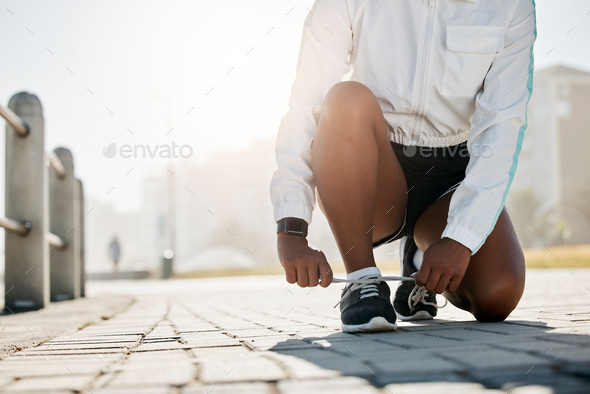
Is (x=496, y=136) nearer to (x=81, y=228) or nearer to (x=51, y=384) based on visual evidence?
(x=51, y=384)

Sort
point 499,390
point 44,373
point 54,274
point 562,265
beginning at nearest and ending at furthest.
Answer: point 499,390
point 44,373
point 54,274
point 562,265

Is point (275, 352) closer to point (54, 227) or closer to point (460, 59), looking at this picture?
point (460, 59)

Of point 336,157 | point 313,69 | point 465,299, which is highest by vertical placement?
point 313,69

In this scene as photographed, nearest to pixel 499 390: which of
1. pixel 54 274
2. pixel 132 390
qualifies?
pixel 132 390

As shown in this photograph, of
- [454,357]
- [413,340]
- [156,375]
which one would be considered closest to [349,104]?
[413,340]

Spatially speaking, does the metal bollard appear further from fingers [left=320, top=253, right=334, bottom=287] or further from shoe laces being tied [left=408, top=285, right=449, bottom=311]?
fingers [left=320, top=253, right=334, bottom=287]

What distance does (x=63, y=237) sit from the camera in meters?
5.36

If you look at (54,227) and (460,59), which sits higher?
(460,59)

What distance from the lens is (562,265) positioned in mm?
11672

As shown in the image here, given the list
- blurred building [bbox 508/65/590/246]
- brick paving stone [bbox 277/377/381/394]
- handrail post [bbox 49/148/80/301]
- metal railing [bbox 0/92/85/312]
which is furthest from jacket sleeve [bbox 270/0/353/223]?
blurred building [bbox 508/65/590/246]

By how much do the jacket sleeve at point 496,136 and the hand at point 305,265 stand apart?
472 millimetres

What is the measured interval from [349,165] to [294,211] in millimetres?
274

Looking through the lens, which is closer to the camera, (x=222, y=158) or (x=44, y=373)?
(x=44, y=373)

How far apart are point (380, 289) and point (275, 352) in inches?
26.6
